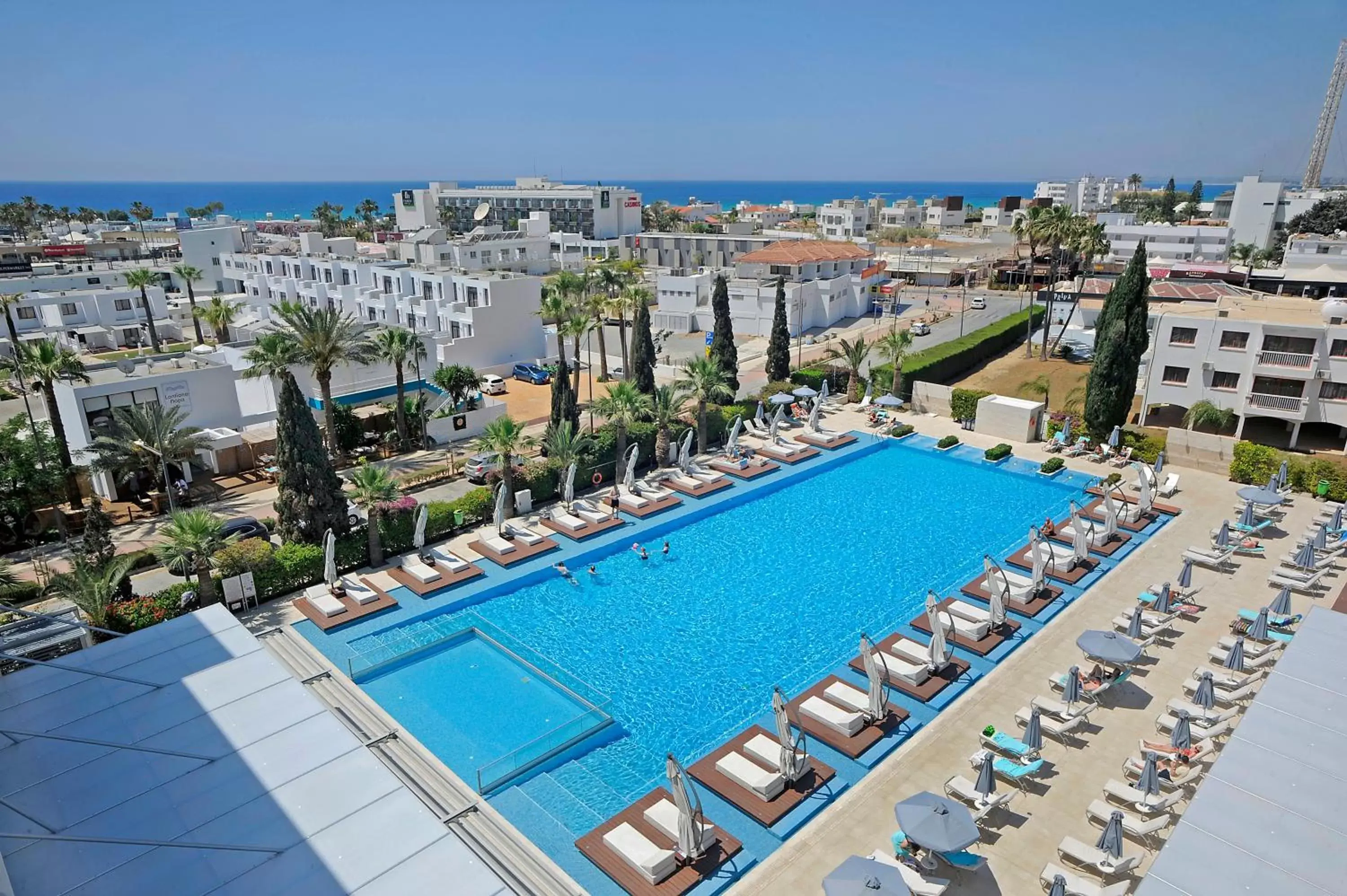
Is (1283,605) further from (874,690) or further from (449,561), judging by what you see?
(449,561)

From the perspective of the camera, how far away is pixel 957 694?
16.8 metres

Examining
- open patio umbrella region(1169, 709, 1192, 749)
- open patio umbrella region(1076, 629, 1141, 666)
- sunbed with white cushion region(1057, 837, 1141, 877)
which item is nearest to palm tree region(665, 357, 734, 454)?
open patio umbrella region(1076, 629, 1141, 666)

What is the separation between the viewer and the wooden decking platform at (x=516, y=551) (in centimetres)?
2273

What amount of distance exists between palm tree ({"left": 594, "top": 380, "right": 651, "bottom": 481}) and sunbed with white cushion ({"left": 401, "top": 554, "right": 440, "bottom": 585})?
25.5ft

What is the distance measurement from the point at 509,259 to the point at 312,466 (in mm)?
43214

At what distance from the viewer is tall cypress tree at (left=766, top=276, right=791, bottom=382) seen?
3900 centimetres

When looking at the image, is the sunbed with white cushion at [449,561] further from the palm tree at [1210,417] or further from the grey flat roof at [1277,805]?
the palm tree at [1210,417]

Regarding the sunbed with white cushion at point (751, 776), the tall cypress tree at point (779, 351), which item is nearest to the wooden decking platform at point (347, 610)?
the sunbed with white cushion at point (751, 776)

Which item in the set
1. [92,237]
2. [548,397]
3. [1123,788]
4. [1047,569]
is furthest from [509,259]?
[92,237]

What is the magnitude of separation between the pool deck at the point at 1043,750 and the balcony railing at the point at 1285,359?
1092 cm

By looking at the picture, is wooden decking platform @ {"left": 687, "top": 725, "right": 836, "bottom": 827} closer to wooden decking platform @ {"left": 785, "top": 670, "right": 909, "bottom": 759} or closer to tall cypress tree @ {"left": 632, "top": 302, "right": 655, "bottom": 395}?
wooden decking platform @ {"left": 785, "top": 670, "right": 909, "bottom": 759}

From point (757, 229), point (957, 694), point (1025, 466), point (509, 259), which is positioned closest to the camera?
point (957, 694)

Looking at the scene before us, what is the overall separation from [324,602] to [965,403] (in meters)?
27.9

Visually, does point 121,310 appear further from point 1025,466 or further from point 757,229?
point 757,229
